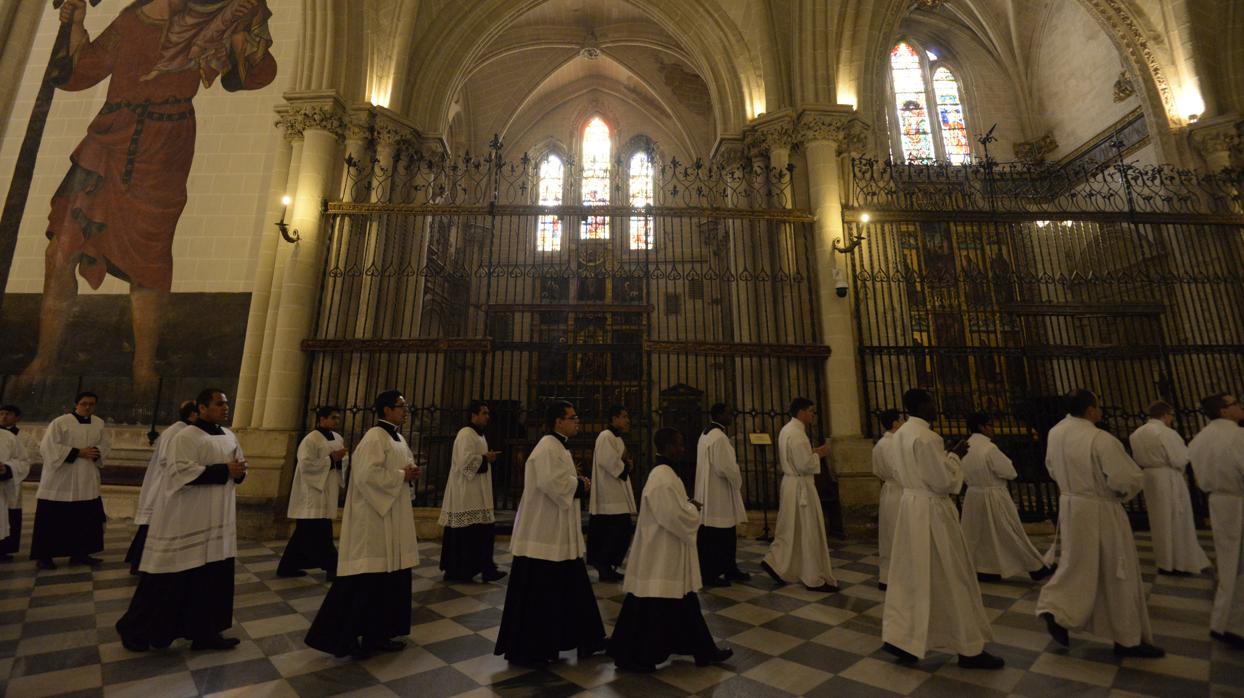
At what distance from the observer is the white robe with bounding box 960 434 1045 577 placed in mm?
5191

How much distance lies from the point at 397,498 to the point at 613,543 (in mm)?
2488

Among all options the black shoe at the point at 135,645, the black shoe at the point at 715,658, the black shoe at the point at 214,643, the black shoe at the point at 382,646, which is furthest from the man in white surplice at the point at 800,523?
the black shoe at the point at 135,645

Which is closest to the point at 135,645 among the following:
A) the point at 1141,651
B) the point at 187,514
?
the point at 187,514

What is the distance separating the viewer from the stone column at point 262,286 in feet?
24.8

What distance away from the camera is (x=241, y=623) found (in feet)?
12.8

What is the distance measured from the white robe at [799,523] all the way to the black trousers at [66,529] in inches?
275

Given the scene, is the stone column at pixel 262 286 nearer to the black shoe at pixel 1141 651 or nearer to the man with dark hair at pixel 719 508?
the man with dark hair at pixel 719 508

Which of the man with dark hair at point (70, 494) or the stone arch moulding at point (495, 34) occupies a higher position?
the stone arch moulding at point (495, 34)

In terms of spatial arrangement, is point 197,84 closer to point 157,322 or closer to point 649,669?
point 157,322

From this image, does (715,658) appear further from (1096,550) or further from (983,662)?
(1096,550)

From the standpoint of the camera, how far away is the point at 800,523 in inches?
199

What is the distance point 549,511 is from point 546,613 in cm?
60

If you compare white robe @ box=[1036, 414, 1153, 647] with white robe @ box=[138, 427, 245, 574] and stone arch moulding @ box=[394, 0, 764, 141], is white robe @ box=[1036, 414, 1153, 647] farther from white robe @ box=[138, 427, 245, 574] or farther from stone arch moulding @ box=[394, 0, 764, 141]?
stone arch moulding @ box=[394, 0, 764, 141]

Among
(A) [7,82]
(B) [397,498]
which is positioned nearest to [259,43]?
(A) [7,82]
